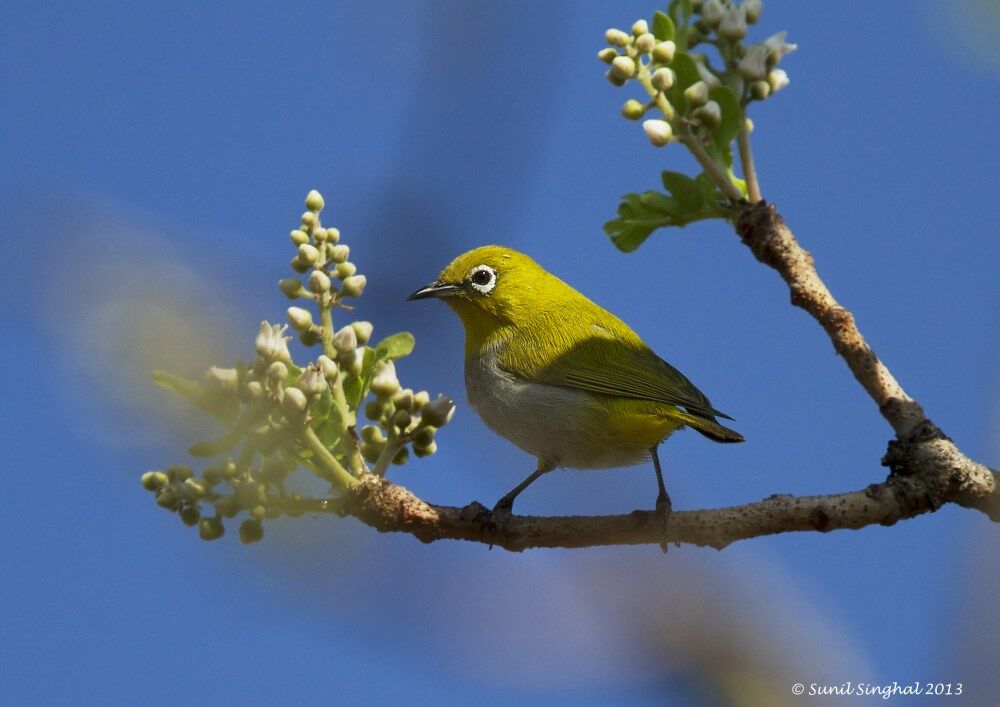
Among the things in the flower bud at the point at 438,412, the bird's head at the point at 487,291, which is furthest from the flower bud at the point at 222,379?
the bird's head at the point at 487,291

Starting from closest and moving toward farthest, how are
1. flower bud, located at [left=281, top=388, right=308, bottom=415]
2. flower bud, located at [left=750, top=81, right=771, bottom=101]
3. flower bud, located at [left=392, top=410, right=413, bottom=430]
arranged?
flower bud, located at [left=281, top=388, right=308, bottom=415], flower bud, located at [left=750, top=81, right=771, bottom=101], flower bud, located at [left=392, top=410, right=413, bottom=430]

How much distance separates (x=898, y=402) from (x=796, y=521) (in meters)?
0.55

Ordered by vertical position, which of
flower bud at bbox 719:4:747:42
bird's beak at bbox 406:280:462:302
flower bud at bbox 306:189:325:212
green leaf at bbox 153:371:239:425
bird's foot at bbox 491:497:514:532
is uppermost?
bird's beak at bbox 406:280:462:302

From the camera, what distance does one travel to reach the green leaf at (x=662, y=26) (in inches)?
126

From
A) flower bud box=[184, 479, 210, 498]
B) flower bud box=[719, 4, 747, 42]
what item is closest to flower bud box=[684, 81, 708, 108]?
flower bud box=[719, 4, 747, 42]

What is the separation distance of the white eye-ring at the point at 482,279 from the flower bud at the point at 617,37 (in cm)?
272

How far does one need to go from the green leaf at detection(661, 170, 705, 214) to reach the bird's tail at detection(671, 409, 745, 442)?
149 centimetres

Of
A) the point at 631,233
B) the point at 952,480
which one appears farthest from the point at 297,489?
the point at 952,480

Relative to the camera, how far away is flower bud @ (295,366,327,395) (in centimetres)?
297

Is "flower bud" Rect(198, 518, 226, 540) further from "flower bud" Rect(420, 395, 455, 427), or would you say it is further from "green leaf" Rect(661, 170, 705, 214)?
"green leaf" Rect(661, 170, 705, 214)

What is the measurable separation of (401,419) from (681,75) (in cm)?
140

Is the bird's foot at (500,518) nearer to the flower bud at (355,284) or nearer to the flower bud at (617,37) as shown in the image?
the flower bud at (355,284)

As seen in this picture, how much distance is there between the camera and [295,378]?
3.15m

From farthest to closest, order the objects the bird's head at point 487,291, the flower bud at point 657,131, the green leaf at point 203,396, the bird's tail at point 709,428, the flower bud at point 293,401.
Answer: the bird's head at point 487,291, the bird's tail at point 709,428, the flower bud at point 657,131, the flower bud at point 293,401, the green leaf at point 203,396
